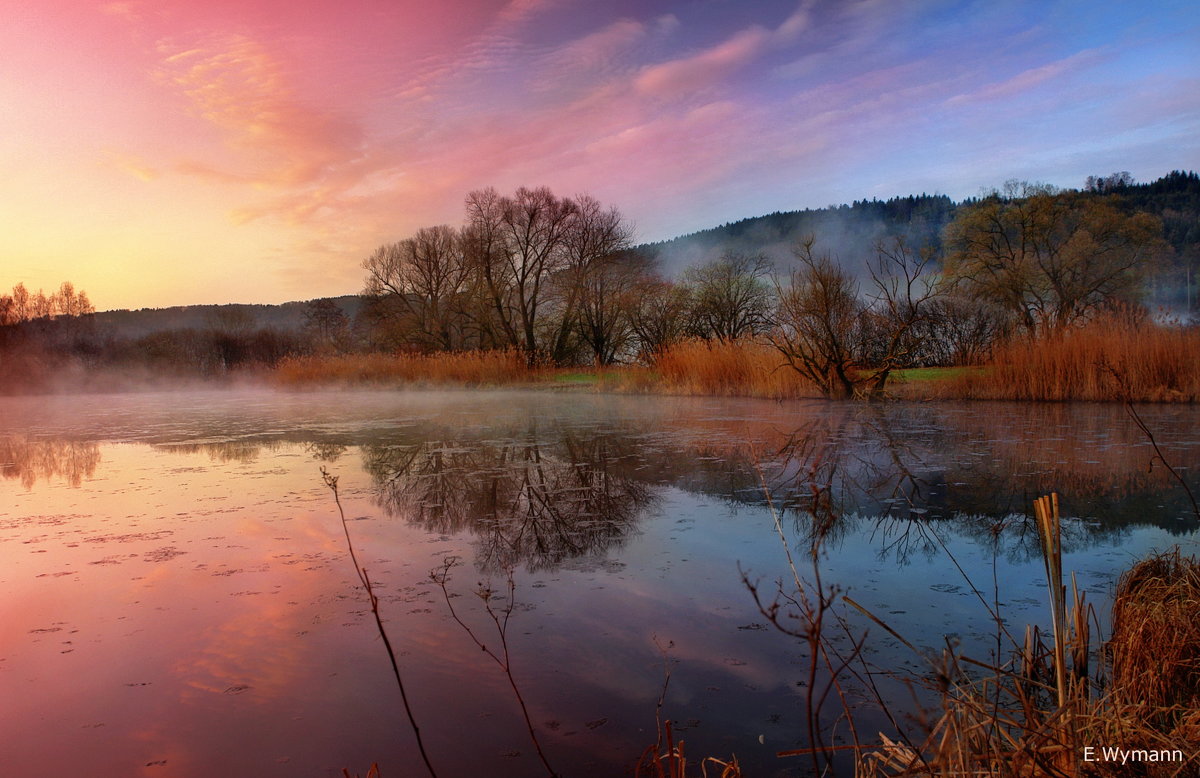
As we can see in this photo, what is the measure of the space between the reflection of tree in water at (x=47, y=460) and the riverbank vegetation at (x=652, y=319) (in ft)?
34.7

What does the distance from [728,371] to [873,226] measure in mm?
55179

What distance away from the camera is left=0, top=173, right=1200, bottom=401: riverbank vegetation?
556 inches

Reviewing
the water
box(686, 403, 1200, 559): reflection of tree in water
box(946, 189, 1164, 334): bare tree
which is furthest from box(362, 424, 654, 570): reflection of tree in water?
box(946, 189, 1164, 334): bare tree

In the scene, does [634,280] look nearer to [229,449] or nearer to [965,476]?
[229,449]

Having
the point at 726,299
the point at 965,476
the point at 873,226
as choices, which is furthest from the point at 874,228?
the point at 965,476

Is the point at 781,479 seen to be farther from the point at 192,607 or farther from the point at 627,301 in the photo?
the point at 627,301

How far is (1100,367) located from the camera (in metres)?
10.8

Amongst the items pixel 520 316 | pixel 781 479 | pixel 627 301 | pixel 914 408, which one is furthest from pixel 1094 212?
pixel 781 479

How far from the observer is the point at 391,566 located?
4031mm

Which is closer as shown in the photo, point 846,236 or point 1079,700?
point 1079,700

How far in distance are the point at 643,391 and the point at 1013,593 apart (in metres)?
15.5

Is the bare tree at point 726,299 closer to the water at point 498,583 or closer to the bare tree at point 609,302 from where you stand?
the bare tree at point 609,302

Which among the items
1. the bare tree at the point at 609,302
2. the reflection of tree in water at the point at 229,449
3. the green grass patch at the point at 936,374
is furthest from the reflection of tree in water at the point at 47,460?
the bare tree at the point at 609,302

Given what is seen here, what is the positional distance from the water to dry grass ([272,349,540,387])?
14.2 metres
